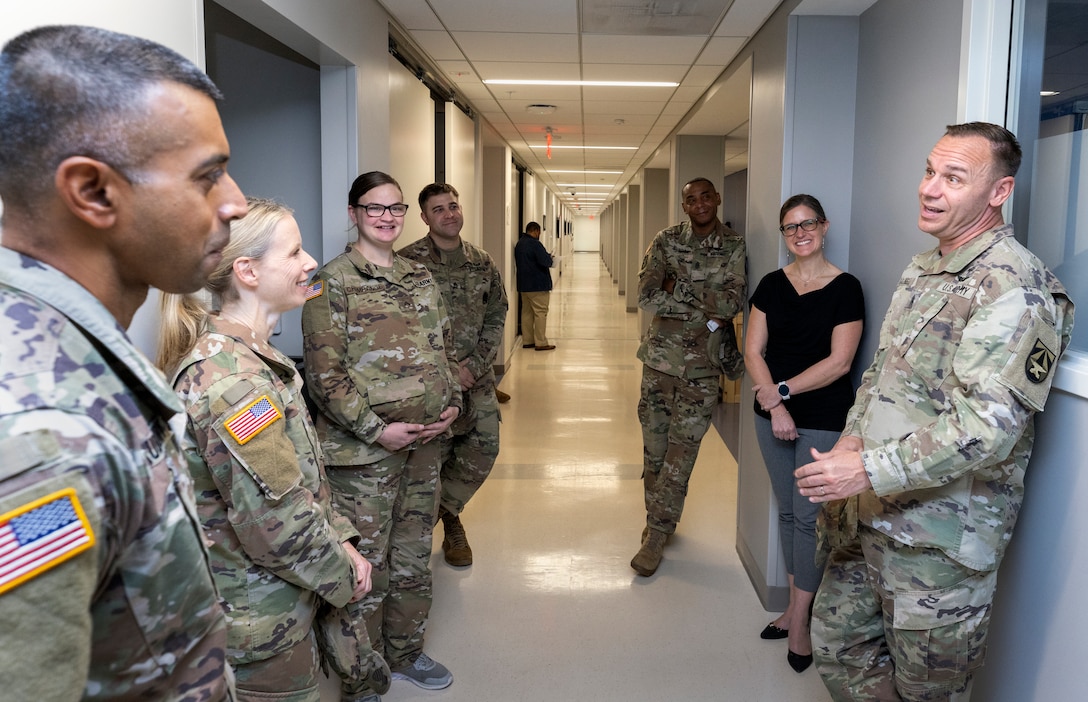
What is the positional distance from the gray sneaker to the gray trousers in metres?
1.36

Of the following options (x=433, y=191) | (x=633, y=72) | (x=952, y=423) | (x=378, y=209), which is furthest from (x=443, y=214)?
(x=952, y=423)

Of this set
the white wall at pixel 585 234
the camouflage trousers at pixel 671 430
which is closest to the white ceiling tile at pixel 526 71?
the camouflage trousers at pixel 671 430

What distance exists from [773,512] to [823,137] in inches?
61.0

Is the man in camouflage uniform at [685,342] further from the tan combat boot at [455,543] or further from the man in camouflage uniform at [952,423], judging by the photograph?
the man in camouflage uniform at [952,423]

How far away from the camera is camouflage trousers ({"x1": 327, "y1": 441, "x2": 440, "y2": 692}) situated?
252 centimetres

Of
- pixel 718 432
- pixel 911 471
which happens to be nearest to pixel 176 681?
pixel 911 471

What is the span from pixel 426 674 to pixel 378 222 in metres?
1.58

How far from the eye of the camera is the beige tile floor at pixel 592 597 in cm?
278

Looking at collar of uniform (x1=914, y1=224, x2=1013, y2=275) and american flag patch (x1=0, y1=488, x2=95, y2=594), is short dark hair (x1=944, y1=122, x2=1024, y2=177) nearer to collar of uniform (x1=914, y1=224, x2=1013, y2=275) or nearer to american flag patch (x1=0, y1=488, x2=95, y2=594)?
collar of uniform (x1=914, y1=224, x2=1013, y2=275)

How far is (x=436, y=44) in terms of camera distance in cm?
423

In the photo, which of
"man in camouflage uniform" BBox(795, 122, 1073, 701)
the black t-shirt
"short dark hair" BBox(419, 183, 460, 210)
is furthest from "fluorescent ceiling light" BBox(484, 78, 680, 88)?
"man in camouflage uniform" BBox(795, 122, 1073, 701)

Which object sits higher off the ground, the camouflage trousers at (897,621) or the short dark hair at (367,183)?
the short dark hair at (367,183)

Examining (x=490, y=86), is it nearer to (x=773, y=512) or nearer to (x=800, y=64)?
(x=800, y=64)

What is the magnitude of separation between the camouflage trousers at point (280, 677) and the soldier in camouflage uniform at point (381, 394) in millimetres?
810
